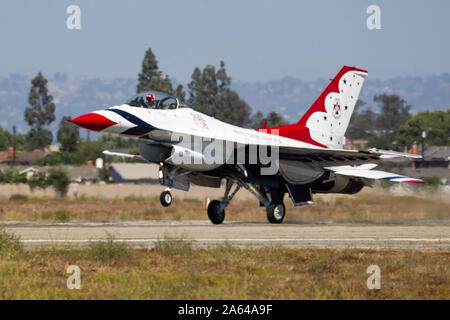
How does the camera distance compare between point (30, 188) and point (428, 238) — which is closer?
point (428, 238)

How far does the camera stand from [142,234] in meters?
20.6

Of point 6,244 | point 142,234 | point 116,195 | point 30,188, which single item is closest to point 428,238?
point 142,234

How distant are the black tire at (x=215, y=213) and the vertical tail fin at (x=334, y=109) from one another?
16.0ft

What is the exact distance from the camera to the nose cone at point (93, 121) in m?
22.6

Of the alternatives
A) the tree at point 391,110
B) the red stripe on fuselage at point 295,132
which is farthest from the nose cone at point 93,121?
the tree at point 391,110

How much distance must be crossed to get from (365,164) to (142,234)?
11.6 m

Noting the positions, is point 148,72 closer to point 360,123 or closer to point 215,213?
point 360,123

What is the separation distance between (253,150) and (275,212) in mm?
2581

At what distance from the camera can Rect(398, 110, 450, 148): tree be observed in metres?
120

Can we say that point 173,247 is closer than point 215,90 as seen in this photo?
Yes

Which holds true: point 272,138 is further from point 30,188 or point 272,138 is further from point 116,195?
point 30,188

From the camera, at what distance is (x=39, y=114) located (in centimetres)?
14788

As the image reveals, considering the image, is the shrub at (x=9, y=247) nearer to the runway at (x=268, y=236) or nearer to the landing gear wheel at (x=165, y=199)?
the runway at (x=268, y=236)

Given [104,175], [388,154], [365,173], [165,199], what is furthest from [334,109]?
[104,175]
